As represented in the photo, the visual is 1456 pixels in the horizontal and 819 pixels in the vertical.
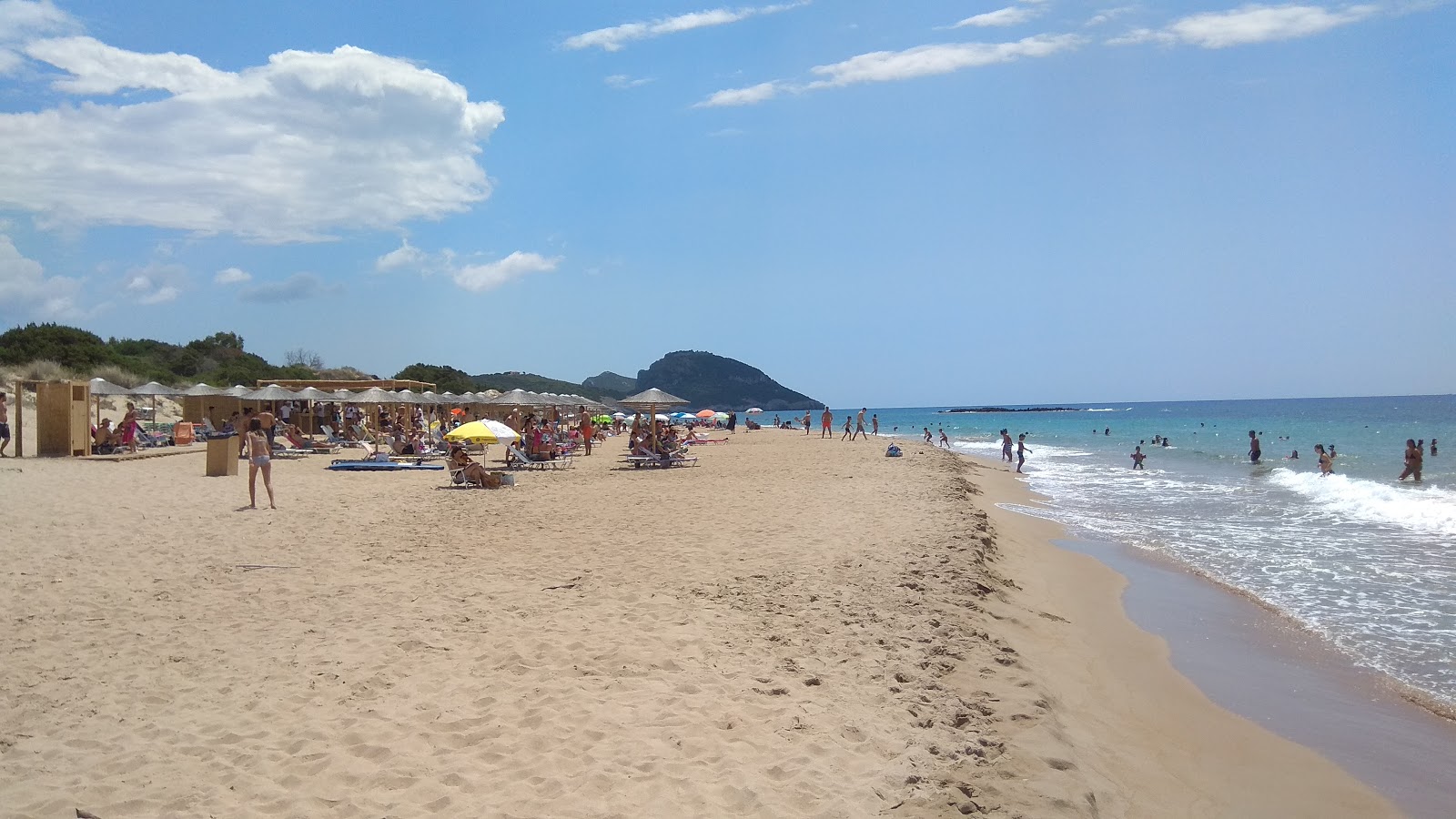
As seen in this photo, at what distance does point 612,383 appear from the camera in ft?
619

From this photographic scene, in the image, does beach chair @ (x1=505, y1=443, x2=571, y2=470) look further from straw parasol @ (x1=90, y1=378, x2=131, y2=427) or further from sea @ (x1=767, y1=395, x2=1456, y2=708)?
straw parasol @ (x1=90, y1=378, x2=131, y2=427)

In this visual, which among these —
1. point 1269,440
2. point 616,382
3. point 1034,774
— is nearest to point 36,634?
point 1034,774

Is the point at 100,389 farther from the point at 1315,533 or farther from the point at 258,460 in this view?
the point at 1315,533

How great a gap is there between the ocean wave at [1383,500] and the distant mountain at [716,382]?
148635 millimetres

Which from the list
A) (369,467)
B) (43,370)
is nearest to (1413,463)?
(369,467)

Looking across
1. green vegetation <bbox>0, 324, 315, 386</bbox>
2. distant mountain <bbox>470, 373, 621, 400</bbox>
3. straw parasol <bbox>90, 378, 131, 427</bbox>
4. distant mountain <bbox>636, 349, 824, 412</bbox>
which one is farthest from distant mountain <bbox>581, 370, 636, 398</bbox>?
straw parasol <bbox>90, 378, 131, 427</bbox>

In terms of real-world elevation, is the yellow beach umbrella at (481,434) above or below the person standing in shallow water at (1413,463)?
above

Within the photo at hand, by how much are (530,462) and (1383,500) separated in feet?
54.6

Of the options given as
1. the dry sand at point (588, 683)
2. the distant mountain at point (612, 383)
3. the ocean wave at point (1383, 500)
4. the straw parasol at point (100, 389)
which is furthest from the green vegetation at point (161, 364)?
the distant mountain at point (612, 383)

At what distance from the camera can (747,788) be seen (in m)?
3.55

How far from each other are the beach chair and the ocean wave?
14814mm

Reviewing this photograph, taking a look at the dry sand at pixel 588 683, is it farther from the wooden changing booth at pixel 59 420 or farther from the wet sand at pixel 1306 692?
the wooden changing booth at pixel 59 420

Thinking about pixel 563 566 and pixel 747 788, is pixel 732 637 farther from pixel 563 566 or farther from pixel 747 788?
pixel 563 566

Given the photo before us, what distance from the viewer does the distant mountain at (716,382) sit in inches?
6875
